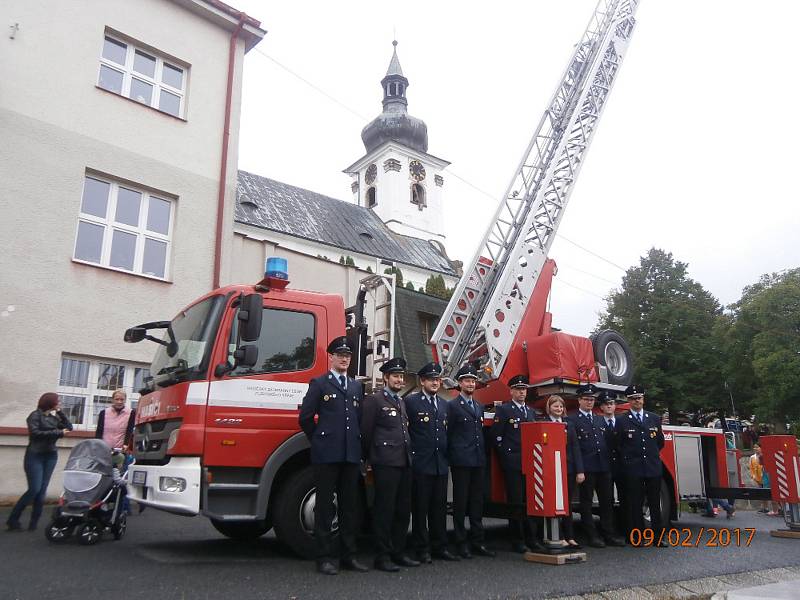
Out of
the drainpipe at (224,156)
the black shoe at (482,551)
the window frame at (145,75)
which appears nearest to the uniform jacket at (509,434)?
the black shoe at (482,551)

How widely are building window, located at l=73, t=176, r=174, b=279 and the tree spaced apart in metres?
33.5

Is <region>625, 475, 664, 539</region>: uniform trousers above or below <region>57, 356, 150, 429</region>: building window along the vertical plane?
below

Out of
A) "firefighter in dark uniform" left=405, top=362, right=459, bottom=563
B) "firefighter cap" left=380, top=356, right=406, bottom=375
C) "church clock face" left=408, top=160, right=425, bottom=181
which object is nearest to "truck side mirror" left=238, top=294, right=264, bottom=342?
"firefighter cap" left=380, top=356, right=406, bottom=375

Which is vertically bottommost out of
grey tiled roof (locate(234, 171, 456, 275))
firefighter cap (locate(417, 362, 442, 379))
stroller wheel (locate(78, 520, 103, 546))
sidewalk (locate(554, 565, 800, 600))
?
sidewalk (locate(554, 565, 800, 600))

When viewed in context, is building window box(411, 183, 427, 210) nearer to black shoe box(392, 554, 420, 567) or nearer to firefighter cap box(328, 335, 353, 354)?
firefighter cap box(328, 335, 353, 354)

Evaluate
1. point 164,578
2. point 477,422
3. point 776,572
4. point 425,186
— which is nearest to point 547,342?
point 477,422

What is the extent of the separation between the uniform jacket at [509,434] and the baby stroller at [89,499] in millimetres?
4023

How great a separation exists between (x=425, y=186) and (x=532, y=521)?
168 feet

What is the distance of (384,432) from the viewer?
20.1ft

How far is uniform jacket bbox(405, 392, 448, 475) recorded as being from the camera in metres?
6.39

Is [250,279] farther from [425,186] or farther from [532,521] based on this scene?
[425,186]

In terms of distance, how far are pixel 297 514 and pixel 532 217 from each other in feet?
19.2

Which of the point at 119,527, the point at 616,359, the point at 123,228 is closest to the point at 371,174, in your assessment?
the point at 123,228
